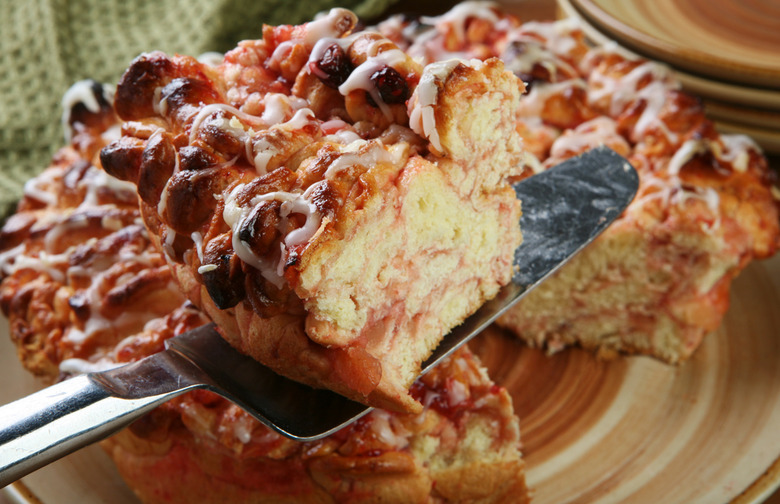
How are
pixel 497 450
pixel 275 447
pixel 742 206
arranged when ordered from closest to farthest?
pixel 275 447, pixel 497 450, pixel 742 206

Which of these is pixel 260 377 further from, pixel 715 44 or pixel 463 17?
pixel 715 44

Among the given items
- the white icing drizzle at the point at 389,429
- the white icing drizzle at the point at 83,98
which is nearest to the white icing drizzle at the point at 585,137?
the white icing drizzle at the point at 389,429

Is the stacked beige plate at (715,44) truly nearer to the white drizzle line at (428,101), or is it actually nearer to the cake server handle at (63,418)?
the white drizzle line at (428,101)

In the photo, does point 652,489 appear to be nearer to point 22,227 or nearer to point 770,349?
point 770,349

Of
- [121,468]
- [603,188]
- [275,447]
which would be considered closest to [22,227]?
[121,468]

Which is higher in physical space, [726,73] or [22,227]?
[22,227]

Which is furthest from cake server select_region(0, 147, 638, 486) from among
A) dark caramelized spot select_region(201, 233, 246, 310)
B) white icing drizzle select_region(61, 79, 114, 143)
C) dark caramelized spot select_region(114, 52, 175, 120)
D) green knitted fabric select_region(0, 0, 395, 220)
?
green knitted fabric select_region(0, 0, 395, 220)

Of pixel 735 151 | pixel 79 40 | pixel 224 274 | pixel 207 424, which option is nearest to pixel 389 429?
pixel 207 424
